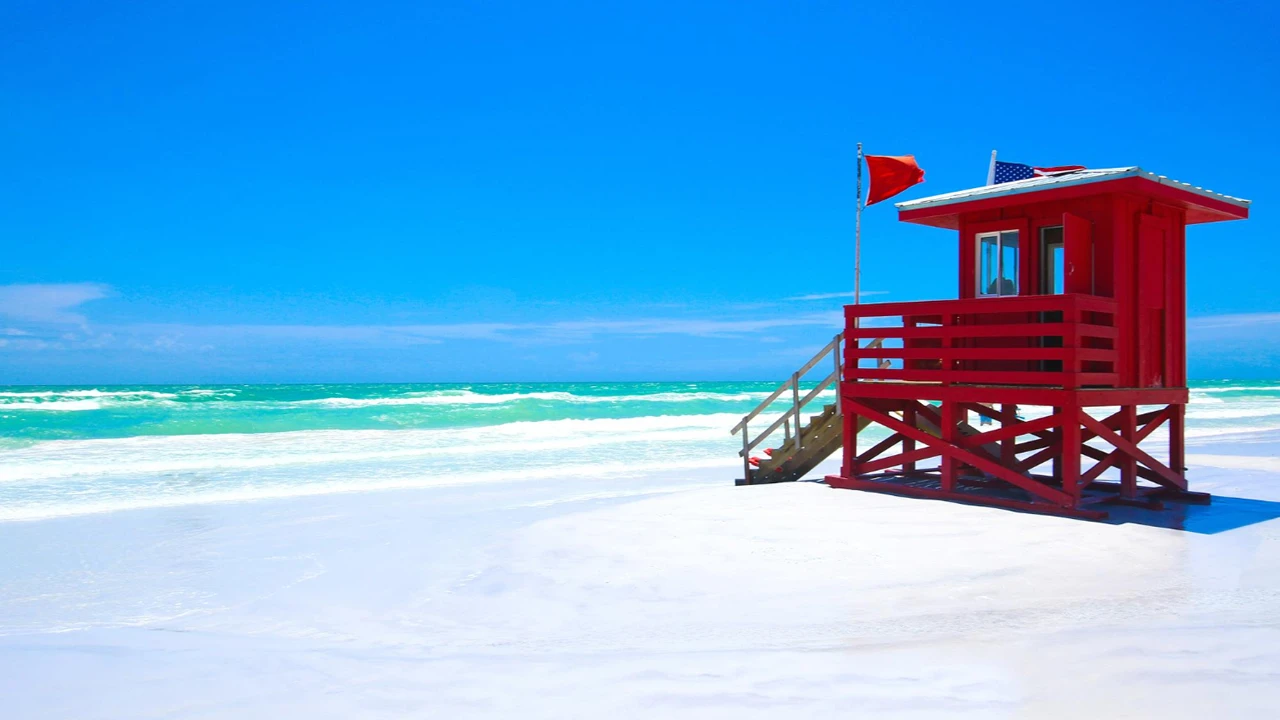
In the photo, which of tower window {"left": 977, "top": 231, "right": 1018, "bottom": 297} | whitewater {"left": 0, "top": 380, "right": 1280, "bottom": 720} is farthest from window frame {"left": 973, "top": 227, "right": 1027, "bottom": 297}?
whitewater {"left": 0, "top": 380, "right": 1280, "bottom": 720}

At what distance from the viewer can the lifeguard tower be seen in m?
10.8

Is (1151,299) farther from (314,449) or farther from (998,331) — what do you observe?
(314,449)

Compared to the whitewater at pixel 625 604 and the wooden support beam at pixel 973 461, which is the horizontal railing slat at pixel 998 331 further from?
the whitewater at pixel 625 604

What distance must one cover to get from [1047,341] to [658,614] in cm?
726

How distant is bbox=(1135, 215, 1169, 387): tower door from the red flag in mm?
3912

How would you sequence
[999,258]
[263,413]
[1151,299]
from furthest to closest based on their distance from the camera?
[263,413]
[999,258]
[1151,299]

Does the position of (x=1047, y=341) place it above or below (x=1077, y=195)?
below

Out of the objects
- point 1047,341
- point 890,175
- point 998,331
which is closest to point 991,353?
point 998,331

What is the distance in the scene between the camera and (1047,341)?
11867 mm

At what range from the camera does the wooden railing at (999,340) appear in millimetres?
10562

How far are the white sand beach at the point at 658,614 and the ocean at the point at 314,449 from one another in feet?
12.5

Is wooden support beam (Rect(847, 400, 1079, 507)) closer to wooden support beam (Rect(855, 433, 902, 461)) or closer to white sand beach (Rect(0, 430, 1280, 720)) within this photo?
white sand beach (Rect(0, 430, 1280, 720))

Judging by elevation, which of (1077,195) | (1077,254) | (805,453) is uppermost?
(1077,195)

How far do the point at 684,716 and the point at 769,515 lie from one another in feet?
20.1
